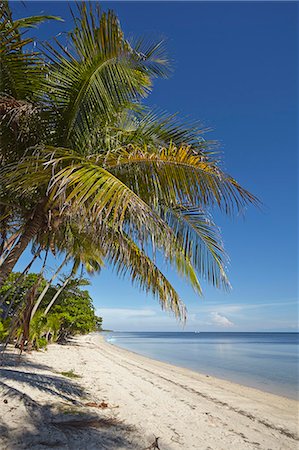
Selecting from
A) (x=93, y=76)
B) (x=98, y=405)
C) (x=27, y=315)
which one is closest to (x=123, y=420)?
(x=98, y=405)

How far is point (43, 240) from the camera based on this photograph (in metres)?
5.46

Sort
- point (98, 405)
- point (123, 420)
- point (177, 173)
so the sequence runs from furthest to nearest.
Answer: point (98, 405) → point (123, 420) → point (177, 173)

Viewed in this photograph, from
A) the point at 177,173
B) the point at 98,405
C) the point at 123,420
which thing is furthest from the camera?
the point at 98,405

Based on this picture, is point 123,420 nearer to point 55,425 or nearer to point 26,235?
point 55,425

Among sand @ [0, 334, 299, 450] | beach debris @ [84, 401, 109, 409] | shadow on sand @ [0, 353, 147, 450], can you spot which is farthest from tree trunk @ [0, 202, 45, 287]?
beach debris @ [84, 401, 109, 409]

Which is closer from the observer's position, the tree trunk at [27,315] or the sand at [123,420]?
the sand at [123,420]

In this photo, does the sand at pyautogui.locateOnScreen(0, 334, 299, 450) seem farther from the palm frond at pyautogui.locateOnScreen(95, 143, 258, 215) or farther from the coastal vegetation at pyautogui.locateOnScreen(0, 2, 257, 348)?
the palm frond at pyautogui.locateOnScreen(95, 143, 258, 215)

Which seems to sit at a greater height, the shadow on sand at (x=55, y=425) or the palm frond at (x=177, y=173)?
the palm frond at (x=177, y=173)

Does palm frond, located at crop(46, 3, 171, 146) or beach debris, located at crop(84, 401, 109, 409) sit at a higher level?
palm frond, located at crop(46, 3, 171, 146)

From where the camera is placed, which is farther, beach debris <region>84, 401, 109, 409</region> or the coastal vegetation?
beach debris <region>84, 401, 109, 409</region>

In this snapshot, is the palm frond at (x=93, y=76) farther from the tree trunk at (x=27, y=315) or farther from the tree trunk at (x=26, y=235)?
the tree trunk at (x=27, y=315)

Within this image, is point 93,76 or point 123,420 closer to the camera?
point 93,76

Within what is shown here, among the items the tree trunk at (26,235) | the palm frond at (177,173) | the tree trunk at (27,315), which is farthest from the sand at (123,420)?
the palm frond at (177,173)

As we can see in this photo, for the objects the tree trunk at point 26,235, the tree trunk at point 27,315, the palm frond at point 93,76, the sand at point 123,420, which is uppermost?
the palm frond at point 93,76
